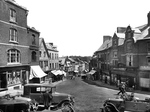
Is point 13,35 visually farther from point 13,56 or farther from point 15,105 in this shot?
point 15,105

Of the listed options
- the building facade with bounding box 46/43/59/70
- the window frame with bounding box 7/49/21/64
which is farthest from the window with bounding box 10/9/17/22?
the building facade with bounding box 46/43/59/70

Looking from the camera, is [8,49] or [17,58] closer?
[8,49]

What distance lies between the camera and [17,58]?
22859 millimetres

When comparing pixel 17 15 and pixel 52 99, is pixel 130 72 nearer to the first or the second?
pixel 52 99

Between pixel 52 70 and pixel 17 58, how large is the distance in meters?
18.4

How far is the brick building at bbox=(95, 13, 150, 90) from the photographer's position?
23.8 m

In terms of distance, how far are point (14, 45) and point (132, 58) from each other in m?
21.8

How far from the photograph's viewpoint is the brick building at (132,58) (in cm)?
2383

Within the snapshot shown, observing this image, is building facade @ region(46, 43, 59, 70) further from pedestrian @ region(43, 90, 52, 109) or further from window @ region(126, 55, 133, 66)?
pedestrian @ region(43, 90, 52, 109)

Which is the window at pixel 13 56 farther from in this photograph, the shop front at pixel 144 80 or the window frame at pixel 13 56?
the shop front at pixel 144 80

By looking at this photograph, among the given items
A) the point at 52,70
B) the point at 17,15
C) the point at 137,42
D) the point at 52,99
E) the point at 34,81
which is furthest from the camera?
the point at 52,70

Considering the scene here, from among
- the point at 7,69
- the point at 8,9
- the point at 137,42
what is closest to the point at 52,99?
the point at 7,69

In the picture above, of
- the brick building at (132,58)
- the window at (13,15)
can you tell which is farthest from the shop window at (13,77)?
the brick building at (132,58)

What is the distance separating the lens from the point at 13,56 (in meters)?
21.9
